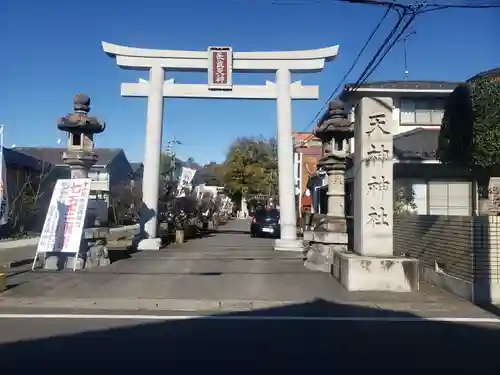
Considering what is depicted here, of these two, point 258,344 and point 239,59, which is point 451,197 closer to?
point 239,59

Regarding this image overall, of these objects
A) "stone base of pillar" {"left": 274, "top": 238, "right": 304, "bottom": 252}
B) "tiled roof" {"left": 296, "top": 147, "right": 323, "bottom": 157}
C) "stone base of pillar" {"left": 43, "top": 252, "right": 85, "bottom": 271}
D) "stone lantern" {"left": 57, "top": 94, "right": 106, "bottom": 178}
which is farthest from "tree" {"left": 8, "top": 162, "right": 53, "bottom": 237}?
"tiled roof" {"left": 296, "top": 147, "right": 323, "bottom": 157}

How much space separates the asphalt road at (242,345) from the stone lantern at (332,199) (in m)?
6.81

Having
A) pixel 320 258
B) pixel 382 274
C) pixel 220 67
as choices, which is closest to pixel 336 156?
pixel 320 258

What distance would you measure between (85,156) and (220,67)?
7448 millimetres

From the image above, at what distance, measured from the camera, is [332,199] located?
16.4m

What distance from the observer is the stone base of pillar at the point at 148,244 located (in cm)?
2122

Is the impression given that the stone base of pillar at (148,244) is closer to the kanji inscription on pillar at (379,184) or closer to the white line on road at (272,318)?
the kanji inscription on pillar at (379,184)

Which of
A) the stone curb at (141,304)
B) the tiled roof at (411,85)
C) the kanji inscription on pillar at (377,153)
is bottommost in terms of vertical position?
the stone curb at (141,304)

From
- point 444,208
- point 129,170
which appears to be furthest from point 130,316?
point 129,170

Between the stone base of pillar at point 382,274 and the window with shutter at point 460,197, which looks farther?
the window with shutter at point 460,197

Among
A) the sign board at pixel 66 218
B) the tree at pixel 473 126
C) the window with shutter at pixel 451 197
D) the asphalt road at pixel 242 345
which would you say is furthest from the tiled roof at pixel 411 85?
the asphalt road at pixel 242 345

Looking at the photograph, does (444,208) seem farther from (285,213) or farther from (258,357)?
(258,357)

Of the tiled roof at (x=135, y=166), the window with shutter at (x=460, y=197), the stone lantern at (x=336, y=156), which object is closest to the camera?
the stone lantern at (x=336, y=156)

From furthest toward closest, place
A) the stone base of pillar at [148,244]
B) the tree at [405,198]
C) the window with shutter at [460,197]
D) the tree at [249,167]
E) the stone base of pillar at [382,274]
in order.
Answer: the tree at [249,167], the window with shutter at [460,197], the tree at [405,198], the stone base of pillar at [148,244], the stone base of pillar at [382,274]
